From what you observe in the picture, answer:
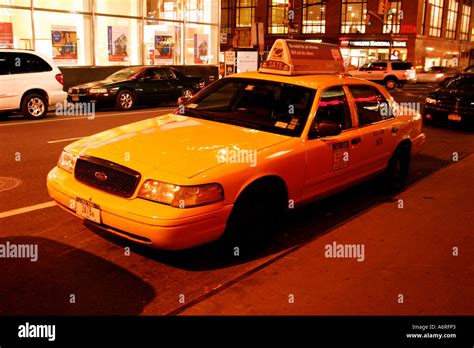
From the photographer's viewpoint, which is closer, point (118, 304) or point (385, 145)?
point (118, 304)

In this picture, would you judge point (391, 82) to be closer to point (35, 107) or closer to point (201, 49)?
point (201, 49)

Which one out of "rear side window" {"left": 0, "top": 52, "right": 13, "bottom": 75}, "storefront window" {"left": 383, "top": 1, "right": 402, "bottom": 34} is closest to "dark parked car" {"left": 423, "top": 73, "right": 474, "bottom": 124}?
"rear side window" {"left": 0, "top": 52, "right": 13, "bottom": 75}

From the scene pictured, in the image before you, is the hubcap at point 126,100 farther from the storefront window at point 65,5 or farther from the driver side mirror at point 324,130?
the driver side mirror at point 324,130

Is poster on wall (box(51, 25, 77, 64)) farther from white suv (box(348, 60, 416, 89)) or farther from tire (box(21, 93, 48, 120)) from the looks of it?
white suv (box(348, 60, 416, 89))

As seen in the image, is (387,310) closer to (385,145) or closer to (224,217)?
(224,217)

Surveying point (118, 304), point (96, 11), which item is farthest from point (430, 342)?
point (96, 11)

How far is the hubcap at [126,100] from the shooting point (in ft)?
55.1

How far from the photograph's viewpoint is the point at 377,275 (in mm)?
4586

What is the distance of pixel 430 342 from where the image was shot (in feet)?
11.8

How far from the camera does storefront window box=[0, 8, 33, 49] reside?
19906 millimetres

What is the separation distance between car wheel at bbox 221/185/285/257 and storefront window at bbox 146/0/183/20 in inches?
870

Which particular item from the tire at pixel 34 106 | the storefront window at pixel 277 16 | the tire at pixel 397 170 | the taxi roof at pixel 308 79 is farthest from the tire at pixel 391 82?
the taxi roof at pixel 308 79

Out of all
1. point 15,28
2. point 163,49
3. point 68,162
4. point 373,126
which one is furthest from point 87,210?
point 163,49

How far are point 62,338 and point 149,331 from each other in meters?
0.57
